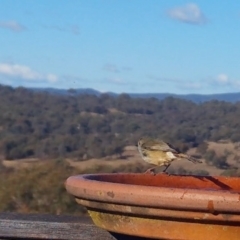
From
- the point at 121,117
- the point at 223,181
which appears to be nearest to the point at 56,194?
the point at 223,181

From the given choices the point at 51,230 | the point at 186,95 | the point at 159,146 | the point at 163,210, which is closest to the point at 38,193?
the point at 159,146

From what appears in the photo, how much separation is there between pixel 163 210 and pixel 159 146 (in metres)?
2.71

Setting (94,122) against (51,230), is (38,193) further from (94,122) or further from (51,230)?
(94,122)

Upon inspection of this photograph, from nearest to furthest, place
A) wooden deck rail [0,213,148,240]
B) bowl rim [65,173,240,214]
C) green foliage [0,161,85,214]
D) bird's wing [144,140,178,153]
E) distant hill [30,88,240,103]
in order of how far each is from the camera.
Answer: bowl rim [65,173,240,214]
wooden deck rail [0,213,148,240]
bird's wing [144,140,178,153]
green foliage [0,161,85,214]
distant hill [30,88,240,103]

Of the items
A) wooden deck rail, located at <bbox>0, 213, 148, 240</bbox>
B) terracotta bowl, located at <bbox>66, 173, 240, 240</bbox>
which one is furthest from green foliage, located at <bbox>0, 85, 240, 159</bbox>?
terracotta bowl, located at <bbox>66, 173, 240, 240</bbox>

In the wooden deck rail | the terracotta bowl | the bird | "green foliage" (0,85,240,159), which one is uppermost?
the terracotta bowl

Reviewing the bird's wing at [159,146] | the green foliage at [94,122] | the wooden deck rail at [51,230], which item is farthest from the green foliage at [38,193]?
the wooden deck rail at [51,230]

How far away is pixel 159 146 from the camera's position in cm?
502

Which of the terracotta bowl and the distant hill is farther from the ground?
the terracotta bowl

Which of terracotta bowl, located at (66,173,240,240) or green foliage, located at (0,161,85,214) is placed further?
green foliage, located at (0,161,85,214)

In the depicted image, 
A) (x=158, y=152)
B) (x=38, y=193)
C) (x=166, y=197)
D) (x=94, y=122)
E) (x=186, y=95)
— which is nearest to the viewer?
(x=166, y=197)

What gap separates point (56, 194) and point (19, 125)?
2278 centimetres

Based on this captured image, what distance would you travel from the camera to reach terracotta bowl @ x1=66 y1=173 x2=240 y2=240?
224 centimetres

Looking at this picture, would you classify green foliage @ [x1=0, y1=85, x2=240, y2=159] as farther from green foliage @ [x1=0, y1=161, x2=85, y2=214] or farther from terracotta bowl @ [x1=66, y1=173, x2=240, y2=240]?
terracotta bowl @ [x1=66, y1=173, x2=240, y2=240]
